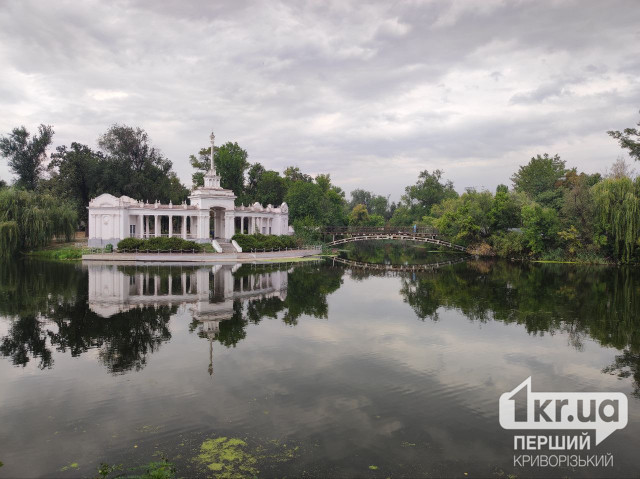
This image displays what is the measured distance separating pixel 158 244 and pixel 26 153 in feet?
113

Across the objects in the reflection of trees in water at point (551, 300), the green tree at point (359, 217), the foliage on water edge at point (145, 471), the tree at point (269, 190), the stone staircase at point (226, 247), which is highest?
the tree at point (269, 190)

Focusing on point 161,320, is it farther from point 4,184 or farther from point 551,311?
point 4,184

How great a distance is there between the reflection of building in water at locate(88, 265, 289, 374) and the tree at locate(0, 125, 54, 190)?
3811cm

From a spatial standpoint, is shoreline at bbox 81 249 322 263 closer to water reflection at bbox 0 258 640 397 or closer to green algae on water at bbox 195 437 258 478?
water reflection at bbox 0 258 640 397

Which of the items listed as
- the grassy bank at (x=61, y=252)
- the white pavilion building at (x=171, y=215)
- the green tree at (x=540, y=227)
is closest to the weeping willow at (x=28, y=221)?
the grassy bank at (x=61, y=252)

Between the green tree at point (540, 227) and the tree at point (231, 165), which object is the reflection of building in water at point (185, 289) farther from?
the tree at point (231, 165)

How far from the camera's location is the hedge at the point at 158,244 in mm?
46500

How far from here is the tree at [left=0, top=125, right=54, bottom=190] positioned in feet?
212

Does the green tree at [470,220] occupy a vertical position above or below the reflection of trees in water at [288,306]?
above

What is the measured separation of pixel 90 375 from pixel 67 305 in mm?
10952

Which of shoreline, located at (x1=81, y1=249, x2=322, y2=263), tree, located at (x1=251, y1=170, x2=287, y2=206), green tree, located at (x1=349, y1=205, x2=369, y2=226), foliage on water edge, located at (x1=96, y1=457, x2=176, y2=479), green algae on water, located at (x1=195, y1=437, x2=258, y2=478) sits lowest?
green algae on water, located at (x1=195, y1=437, x2=258, y2=478)

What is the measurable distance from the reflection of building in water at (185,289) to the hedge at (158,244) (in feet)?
25.2

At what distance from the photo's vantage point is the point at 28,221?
4722cm

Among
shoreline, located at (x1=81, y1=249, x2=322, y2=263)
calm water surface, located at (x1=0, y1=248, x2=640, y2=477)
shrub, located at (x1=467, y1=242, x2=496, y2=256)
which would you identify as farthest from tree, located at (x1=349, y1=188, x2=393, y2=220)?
calm water surface, located at (x1=0, y1=248, x2=640, y2=477)
